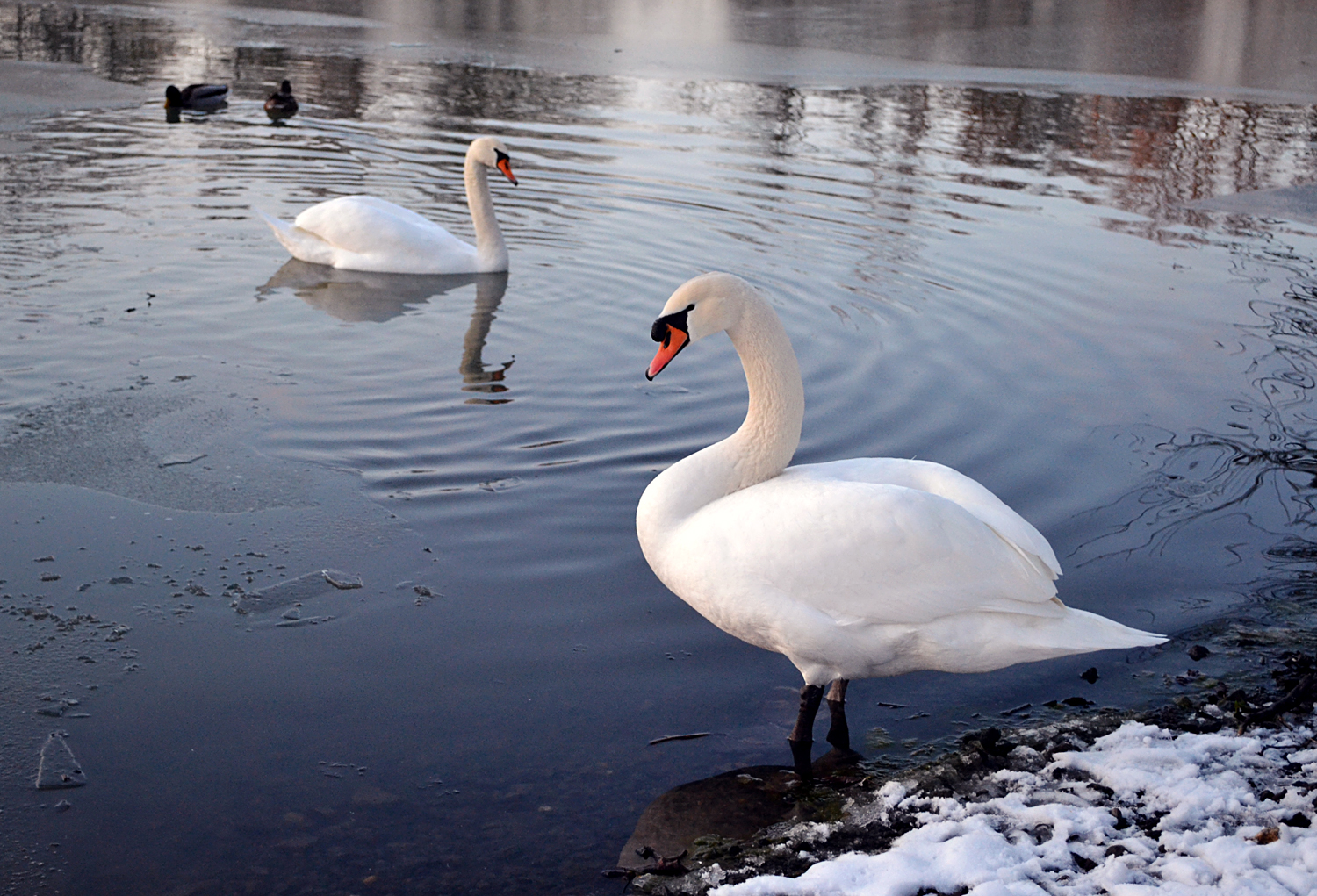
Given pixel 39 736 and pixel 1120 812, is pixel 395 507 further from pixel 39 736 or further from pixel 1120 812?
pixel 1120 812

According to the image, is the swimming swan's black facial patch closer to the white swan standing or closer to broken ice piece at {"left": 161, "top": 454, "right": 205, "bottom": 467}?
A: broken ice piece at {"left": 161, "top": 454, "right": 205, "bottom": 467}

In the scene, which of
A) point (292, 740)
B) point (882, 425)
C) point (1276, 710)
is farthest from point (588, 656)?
point (882, 425)

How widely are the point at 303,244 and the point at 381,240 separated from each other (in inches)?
25.0

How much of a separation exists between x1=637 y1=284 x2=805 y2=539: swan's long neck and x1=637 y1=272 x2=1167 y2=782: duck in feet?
0.43

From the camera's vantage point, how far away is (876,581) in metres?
3.87

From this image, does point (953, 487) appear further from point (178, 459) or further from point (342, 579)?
point (178, 459)

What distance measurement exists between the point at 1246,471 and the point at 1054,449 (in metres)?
0.94

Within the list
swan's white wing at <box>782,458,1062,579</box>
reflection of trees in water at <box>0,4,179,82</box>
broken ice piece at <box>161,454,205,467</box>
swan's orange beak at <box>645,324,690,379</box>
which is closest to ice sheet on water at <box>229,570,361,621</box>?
broken ice piece at <box>161,454,205,467</box>

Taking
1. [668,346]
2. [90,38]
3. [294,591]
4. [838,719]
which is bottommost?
[838,719]

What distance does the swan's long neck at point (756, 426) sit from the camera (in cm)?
426

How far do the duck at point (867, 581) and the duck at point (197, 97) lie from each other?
44.5 ft

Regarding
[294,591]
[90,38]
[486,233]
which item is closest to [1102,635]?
[294,591]

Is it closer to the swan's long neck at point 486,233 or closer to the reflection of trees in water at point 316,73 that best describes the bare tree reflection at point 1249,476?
the swan's long neck at point 486,233

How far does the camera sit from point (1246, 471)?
247 inches
